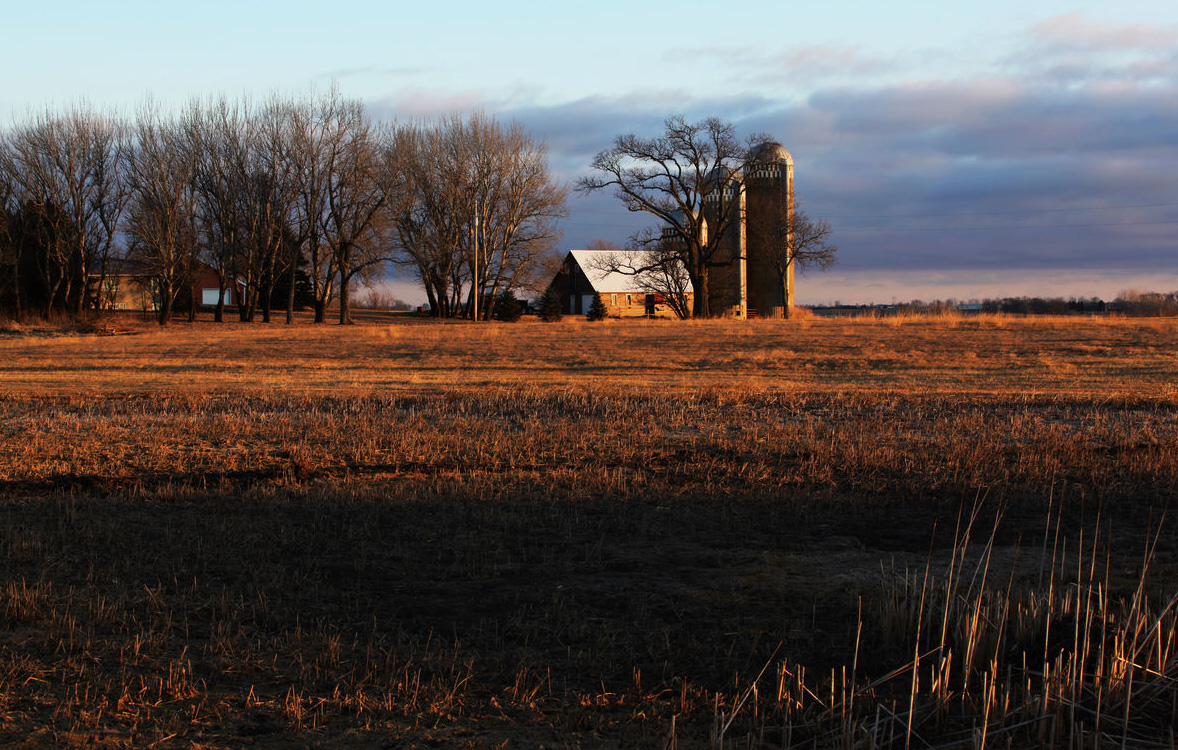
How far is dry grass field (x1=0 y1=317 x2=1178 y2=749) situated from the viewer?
4414 mm

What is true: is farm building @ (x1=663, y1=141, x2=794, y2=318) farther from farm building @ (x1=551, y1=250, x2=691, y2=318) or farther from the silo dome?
farm building @ (x1=551, y1=250, x2=691, y2=318)

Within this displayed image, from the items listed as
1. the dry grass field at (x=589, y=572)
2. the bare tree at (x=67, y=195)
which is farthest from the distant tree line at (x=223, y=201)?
the dry grass field at (x=589, y=572)

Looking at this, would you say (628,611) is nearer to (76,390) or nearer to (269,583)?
(269,583)

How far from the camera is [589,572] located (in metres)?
6.75

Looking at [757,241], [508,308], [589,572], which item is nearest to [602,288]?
[508,308]

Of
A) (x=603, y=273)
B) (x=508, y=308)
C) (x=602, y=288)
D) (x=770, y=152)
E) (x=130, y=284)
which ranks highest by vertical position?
(x=770, y=152)

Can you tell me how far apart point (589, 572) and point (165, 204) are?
49.5 meters

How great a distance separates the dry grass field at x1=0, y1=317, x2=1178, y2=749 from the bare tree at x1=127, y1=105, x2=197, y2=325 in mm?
37188

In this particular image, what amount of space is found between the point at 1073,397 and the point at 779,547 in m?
11.9

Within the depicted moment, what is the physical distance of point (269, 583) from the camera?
20.9 ft

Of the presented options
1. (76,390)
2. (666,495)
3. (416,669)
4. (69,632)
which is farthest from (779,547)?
(76,390)

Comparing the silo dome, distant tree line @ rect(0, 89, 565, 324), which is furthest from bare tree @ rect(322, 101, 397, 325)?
the silo dome

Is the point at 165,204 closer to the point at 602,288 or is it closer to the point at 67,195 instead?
the point at 67,195

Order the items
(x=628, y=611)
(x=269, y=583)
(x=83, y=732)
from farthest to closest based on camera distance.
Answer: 1. (x=269, y=583)
2. (x=628, y=611)
3. (x=83, y=732)
